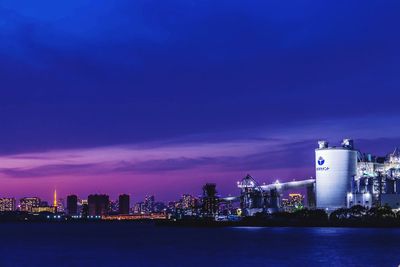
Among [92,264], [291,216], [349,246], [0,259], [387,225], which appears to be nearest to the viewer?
[92,264]

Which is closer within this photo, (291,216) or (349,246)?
(349,246)

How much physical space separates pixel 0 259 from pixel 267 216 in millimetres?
114667

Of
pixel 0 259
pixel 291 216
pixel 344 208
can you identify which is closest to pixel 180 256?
pixel 0 259

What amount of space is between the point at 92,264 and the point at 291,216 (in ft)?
387

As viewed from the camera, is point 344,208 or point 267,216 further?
point 267,216

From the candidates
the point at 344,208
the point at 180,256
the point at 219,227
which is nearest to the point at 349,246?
the point at 180,256

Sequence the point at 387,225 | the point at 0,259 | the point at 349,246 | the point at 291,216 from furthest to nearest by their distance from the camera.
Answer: the point at 291,216 → the point at 387,225 → the point at 349,246 → the point at 0,259

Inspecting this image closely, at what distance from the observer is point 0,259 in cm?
8094

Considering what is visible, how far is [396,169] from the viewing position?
526ft

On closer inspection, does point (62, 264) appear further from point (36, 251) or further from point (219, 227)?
point (219, 227)

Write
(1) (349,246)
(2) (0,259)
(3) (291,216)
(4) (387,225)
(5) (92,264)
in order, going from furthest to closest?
(3) (291,216), (4) (387,225), (1) (349,246), (2) (0,259), (5) (92,264)

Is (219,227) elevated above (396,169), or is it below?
below

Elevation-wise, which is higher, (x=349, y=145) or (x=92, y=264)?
(x=349, y=145)

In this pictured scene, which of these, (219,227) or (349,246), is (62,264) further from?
(219,227)
